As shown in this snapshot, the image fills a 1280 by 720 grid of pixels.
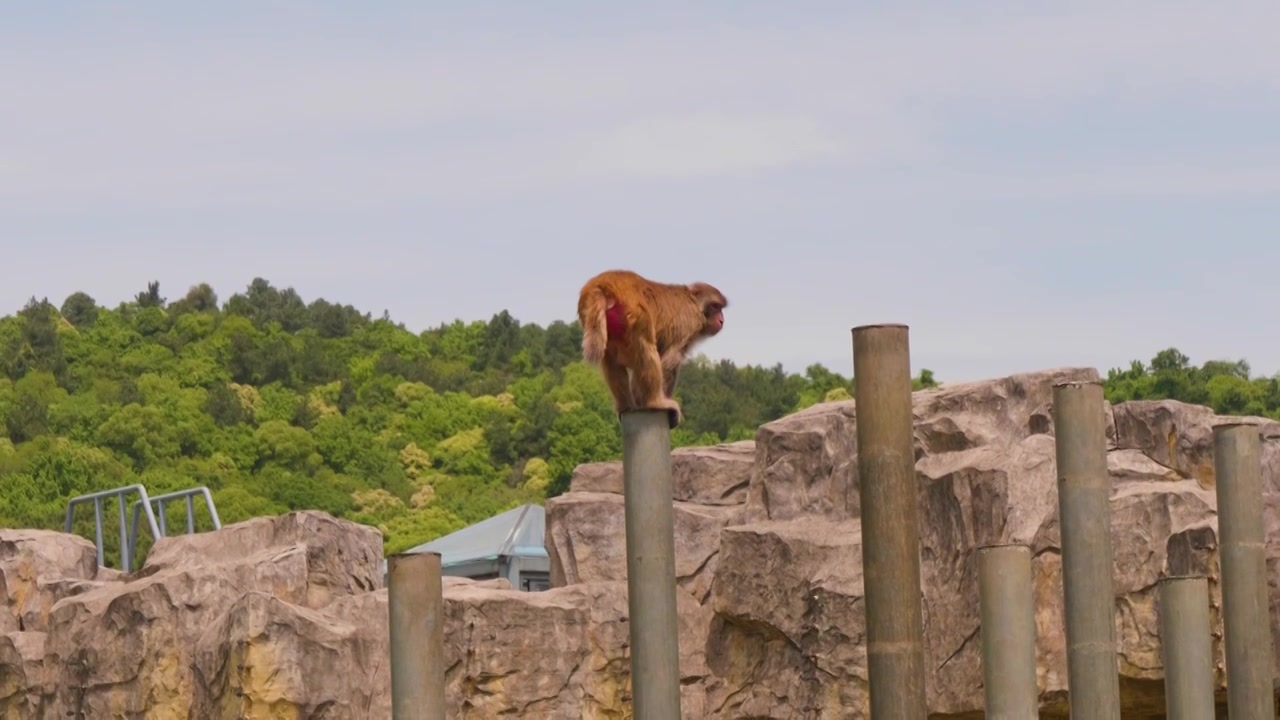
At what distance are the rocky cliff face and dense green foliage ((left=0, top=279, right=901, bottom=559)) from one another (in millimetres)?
21597

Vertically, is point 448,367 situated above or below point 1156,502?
above

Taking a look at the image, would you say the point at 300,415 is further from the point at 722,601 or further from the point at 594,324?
the point at 594,324

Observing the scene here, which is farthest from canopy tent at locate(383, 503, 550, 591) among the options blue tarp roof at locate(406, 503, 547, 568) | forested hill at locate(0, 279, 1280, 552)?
forested hill at locate(0, 279, 1280, 552)

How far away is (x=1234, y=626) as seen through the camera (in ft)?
47.2

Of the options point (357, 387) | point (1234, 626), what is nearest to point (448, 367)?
point (357, 387)

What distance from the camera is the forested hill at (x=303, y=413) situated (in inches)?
1969

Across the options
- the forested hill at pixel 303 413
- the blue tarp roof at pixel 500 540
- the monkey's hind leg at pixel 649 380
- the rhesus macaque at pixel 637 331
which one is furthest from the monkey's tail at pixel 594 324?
the forested hill at pixel 303 413

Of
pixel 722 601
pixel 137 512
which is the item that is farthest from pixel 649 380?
pixel 137 512

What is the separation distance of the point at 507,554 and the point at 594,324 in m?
13.0

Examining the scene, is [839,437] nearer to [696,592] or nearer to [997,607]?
[696,592]

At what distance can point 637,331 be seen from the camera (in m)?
12.3

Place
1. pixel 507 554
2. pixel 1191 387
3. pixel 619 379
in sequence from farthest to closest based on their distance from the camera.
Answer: pixel 1191 387 < pixel 507 554 < pixel 619 379

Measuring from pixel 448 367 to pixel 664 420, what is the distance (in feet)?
181

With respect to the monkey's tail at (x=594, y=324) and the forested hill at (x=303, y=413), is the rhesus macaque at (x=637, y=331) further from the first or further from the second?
the forested hill at (x=303, y=413)
